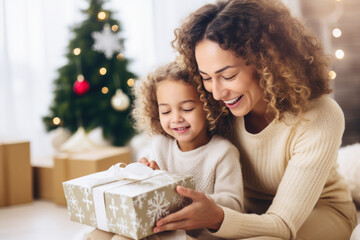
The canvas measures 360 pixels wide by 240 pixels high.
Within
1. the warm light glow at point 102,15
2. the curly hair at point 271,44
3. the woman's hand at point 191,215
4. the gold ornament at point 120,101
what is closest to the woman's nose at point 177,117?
the curly hair at point 271,44

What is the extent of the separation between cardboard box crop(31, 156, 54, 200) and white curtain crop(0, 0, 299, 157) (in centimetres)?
46

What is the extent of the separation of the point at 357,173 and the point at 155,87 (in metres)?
1.14

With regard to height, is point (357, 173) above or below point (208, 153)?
below

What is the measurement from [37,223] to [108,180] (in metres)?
1.64

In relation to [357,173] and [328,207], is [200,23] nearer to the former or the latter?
[328,207]

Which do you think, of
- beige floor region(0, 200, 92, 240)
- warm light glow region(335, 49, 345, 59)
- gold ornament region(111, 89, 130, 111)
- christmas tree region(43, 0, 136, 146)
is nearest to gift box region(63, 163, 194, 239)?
beige floor region(0, 200, 92, 240)

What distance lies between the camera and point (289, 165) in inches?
52.4

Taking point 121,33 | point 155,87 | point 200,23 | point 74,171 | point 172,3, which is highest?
point 172,3

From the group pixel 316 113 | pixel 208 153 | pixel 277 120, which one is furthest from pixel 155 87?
pixel 316 113

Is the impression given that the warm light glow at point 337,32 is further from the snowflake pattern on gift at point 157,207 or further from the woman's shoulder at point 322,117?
the snowflake pattern on gift at point 157,207

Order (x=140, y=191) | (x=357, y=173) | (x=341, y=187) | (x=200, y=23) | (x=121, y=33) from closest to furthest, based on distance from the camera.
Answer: (x=140, y=191), (x=200, y=23), (x=341, y=187), (x=357, y=173), (x=121, y=33)

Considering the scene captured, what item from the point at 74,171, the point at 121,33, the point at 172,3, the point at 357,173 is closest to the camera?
the point at 357,173

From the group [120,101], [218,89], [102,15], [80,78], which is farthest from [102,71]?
[218,89]

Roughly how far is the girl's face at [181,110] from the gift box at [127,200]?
284 millimetres
